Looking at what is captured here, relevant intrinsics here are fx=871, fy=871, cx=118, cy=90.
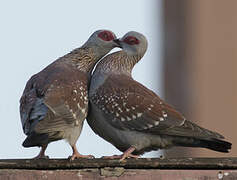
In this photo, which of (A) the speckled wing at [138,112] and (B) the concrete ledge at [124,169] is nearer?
(B) the concrete ledge at [124,169]

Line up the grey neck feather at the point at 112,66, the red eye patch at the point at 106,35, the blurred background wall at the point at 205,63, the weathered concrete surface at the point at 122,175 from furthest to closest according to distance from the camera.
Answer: the blurred background wall at the point at 205,63 → the red eye patch at the point at 106,35 → the grey neck feather at the point at 112,66 → the weathered concrete surface at the point at 122,175

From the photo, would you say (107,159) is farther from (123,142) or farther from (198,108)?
(198,108)

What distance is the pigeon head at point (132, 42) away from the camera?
8.72m

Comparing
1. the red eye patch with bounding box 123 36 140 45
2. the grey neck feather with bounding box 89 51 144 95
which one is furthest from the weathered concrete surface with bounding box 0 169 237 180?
the red eye patch with bounding box 123 36 140 45

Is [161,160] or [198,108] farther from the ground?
[161,160]

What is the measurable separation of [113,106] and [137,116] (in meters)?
0.24

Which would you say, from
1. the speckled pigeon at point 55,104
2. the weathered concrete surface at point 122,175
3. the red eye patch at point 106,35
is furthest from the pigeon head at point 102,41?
the weathered concrete surface at point 122,175

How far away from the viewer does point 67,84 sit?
772cm

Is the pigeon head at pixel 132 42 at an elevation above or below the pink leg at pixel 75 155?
above

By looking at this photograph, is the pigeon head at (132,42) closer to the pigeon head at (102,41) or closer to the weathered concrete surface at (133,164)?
the pigeon head at (102,41)

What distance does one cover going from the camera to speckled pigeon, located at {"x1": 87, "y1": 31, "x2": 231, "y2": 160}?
7.73m

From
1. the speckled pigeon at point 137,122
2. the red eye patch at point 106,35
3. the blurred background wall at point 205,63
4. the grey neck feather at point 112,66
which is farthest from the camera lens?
the blurred background wall at point 205,63

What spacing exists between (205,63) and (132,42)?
5111 millimetres

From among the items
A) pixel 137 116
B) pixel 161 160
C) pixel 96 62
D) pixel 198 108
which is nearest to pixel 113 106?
pixel 137 116
